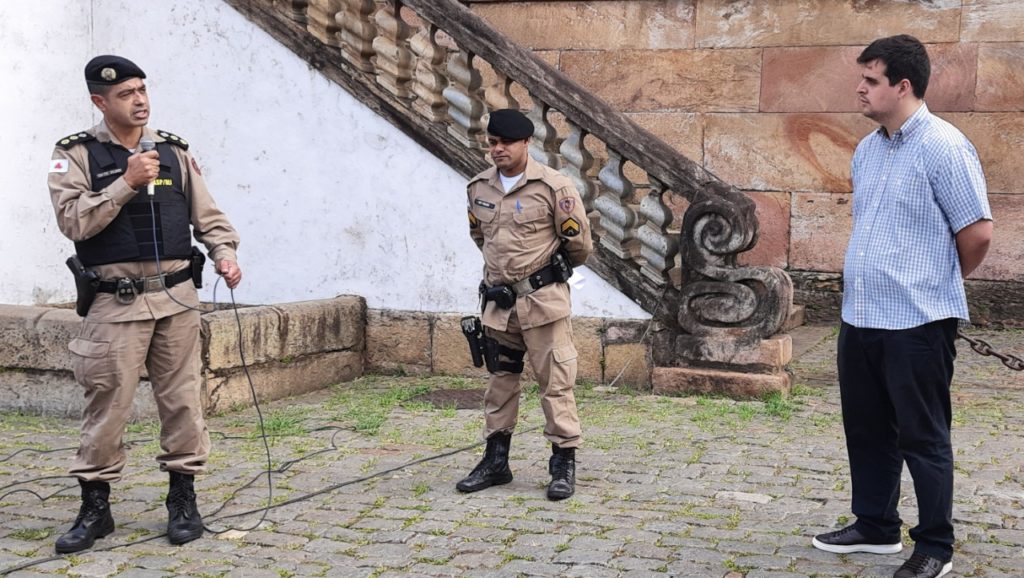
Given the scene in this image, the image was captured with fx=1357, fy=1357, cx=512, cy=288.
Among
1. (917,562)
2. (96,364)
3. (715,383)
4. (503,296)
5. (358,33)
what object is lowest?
(917,562)

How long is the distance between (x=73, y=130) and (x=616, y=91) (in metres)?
4.39

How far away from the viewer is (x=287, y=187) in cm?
904

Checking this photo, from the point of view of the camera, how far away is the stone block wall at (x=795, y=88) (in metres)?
10.1

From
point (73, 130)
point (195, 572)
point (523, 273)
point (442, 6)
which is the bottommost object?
point (195, 572)

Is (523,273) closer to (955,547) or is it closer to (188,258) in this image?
(188,258)

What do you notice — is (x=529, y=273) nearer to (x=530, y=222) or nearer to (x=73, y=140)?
(x=530, y=222)

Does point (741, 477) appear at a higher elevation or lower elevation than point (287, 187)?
lower

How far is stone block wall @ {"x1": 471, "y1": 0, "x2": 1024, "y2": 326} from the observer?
10125 mm

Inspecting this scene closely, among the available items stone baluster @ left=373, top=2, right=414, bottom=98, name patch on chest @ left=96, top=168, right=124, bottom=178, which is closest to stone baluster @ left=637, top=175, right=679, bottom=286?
stone baluster @ left=373, top=2, right=414, bottom=98

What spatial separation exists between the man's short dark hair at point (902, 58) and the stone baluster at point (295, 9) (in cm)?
514

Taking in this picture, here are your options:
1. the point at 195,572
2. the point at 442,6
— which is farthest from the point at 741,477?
the point at 442,6

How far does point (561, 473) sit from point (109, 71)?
246 cm

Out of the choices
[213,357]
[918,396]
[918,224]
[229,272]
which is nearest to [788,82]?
[213,357]

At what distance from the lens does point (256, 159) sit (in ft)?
29.8
